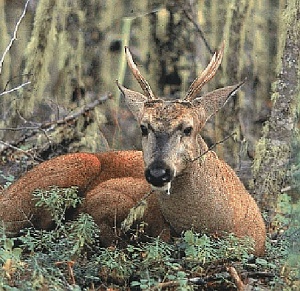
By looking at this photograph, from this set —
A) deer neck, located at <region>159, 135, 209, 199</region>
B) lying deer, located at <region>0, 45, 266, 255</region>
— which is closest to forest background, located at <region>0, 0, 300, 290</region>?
lying deer, located at <region>0, 45, 266, 255</region>

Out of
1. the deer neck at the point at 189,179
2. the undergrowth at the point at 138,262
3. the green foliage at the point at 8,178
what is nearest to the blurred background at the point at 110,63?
the green foliage at the point at 8,178

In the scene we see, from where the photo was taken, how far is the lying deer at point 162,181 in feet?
19.6

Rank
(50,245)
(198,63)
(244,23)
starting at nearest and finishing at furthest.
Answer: (50,245) < (244,23) < (198,63)

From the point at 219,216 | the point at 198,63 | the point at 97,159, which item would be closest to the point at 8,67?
the point at 198,63

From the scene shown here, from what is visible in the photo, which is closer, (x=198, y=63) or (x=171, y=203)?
(x=171, y=203)

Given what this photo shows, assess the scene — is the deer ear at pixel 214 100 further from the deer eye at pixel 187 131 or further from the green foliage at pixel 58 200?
the green foliage at pixel 58 200

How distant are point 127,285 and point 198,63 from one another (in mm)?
5355

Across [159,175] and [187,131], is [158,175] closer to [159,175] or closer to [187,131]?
[159,175]

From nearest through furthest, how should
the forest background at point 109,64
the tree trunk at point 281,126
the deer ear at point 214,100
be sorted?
the deer ear at point 214,100 → the tree trunk at point 281,126 → the forest background at point 109,64

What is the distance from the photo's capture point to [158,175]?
5699mm

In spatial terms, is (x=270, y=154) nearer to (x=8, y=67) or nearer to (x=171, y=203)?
(x=171, y=203)

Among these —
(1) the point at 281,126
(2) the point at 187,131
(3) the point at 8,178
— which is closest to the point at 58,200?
(2) the point at 187,131

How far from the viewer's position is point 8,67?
396 inches

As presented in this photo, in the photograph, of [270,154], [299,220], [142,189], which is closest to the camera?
[299,220]
